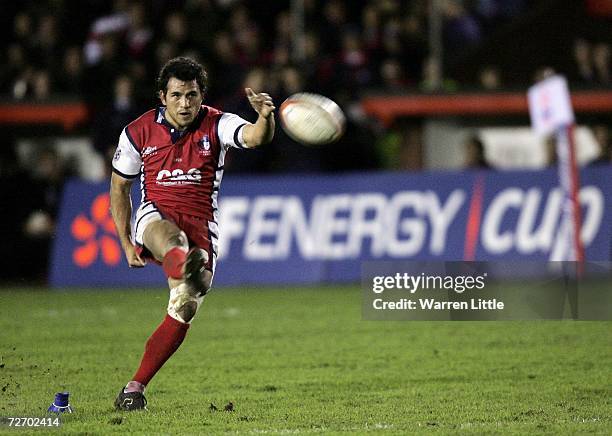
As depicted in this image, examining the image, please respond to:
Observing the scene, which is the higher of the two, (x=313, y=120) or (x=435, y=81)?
(x=435, y=81)

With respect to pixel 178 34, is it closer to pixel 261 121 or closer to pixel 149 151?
pixel 149 151

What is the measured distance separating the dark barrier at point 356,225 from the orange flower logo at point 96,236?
14 millimetres

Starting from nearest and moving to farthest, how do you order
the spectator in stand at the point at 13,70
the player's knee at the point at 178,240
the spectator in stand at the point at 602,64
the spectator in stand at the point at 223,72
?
1. the player's knee at the point at 178,240
2. the spectator in stand at the point at 602,64
3. the spectator in stand at the point at 223,72
4. the spectator in stand at the point at 13,70

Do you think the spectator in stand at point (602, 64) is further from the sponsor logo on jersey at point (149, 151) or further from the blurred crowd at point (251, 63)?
the sponsor logo on jersey at point (149, 151)

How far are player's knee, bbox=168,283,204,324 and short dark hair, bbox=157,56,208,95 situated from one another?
4.17ft

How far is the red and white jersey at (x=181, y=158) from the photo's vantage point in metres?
8.08

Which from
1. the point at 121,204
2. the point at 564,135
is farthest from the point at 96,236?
the point at 121,204

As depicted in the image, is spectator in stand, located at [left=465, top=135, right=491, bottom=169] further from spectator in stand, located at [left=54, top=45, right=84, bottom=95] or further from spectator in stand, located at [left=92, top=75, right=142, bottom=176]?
spectator in stand, located at [left=54, top=45, right=84, bottom=95]

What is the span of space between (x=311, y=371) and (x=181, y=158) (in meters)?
2.36

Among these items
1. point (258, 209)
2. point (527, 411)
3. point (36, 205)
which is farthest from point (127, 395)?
point (36, 205)

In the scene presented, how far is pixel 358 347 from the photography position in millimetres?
11258

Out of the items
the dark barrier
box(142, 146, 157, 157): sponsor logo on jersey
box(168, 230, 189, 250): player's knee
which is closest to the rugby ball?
box(142, 146, 157, 157): sponsor logo on jersey

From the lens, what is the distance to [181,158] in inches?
318

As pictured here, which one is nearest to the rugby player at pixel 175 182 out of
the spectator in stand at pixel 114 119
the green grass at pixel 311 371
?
the green grass at pixel 311 371
